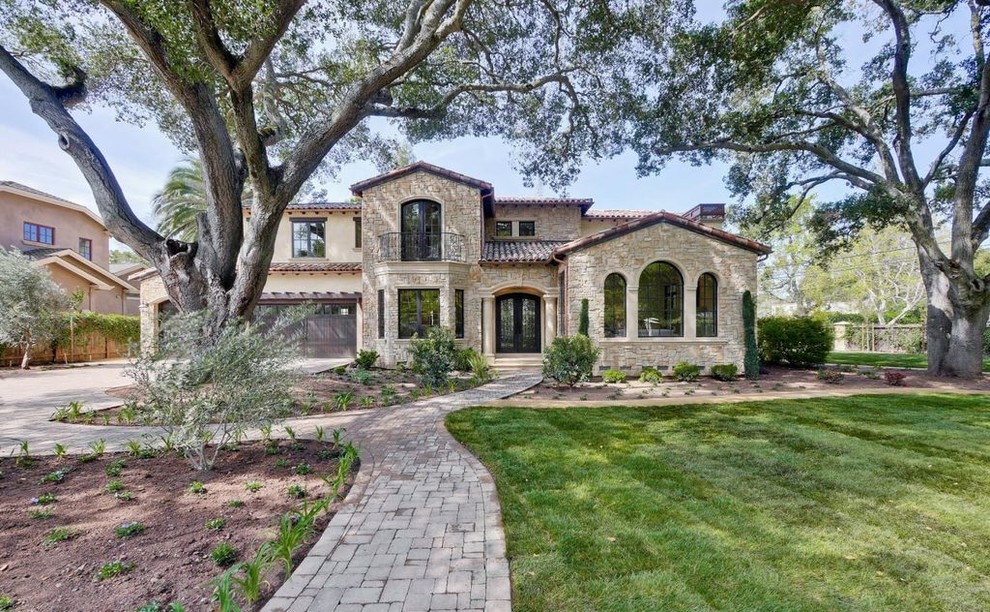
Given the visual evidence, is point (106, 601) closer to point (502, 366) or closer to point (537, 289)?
point (502, 366)

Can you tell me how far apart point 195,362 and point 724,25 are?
1449 centimetres

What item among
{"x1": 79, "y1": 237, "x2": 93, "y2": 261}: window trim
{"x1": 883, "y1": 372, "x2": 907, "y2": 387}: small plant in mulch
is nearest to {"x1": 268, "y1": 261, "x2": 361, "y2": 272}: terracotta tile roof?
{"x1": 79, "y1": 237, "x2": 93, "y2": 261}: window trim

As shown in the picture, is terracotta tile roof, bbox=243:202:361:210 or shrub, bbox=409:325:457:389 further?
terracotta tile roof, bbox=243:202:361:210

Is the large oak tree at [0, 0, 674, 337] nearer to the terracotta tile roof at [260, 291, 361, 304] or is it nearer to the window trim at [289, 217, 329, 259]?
the window trim at [289, 217, 329, 259]

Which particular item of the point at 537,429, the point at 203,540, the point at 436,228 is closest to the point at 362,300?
the point at 436,228

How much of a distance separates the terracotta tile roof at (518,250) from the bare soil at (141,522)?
10.8m

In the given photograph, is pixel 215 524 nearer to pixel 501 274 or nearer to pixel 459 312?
pixel 459 312

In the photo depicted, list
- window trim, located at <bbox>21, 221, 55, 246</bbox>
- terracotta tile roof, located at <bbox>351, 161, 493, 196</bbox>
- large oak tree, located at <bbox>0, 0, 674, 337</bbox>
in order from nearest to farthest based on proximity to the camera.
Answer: large oak tree, located at <bbox>0, 0, 674, 337</bbox> → terracotta tile roof, located at <bbox>351, 161, 493, 196</bbox> → window trim, located at <bbox>21, 221, 55, 246</bbox>

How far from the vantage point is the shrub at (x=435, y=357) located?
10.5 metres

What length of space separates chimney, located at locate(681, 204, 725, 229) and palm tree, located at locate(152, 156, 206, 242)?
26172 mm

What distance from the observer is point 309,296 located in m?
17.5

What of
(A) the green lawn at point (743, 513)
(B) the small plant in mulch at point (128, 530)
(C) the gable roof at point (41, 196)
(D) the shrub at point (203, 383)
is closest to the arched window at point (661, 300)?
(A) the green lawn at point (743, 513)

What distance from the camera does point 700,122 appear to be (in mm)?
12766

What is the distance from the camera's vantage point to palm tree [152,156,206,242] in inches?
873
